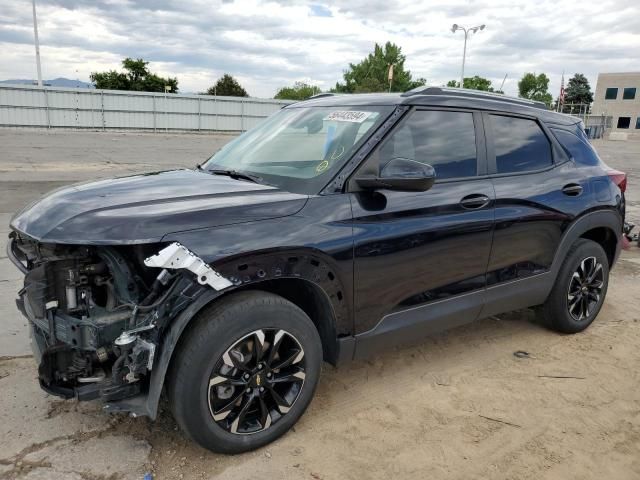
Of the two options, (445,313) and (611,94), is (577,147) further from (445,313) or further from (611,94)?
(611,94)

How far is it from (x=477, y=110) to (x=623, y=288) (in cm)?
339

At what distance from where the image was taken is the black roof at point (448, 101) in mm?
3344

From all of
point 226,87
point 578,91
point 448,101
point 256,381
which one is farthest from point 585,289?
point 578,91

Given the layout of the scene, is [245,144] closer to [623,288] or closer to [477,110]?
[477,110]

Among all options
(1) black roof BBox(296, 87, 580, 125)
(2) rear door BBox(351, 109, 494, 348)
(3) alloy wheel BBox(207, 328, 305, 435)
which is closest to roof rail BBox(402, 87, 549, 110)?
(1) black roof BBox(296, 87, 580, 125)

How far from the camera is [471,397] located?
3395 millimetres

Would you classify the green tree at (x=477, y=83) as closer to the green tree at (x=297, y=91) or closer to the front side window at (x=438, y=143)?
the green tree at (x=297, y=91)

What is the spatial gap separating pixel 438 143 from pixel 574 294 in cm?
192

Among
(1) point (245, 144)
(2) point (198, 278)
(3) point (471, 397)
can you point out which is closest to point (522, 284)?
(3) point (471, 397)

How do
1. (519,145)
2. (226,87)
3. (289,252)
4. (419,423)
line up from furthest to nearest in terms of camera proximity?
(226,87) < (519,145) < (419,423) < (289,252)

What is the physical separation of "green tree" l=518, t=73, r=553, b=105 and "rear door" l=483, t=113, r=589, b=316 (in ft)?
275

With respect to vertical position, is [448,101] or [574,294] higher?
[448,101]

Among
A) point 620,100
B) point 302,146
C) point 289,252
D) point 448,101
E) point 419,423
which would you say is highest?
point 620,100

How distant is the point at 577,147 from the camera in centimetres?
425
